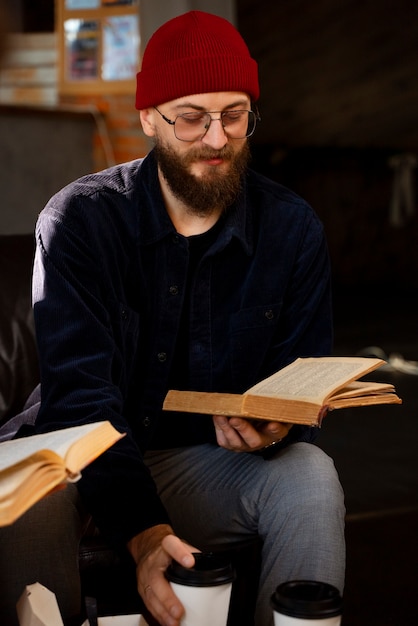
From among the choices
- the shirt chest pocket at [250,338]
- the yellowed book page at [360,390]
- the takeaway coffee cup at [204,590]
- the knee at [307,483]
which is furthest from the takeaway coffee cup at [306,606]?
the shirt chest pocket at [250,338]

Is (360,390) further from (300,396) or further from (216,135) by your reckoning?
(216,135)

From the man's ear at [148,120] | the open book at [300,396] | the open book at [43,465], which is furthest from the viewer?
the man's ear at [148,120]

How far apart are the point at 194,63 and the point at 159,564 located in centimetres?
96

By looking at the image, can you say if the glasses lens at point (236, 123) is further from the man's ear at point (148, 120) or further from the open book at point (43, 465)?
the open book at point (43, 465)

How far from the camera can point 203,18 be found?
6.35 feet

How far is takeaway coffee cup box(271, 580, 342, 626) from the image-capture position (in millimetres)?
1061

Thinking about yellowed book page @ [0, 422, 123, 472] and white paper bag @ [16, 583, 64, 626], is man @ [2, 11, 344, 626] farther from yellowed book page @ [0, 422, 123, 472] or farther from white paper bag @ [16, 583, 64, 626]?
yellowed book page @ [0, 422, 123, 472]

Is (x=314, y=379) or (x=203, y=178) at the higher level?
(x=203, y=178)

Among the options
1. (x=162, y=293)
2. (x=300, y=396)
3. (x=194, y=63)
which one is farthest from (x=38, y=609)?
(x=194, y=63)

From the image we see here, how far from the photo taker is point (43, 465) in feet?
3.40

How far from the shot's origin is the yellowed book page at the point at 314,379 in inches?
54.1

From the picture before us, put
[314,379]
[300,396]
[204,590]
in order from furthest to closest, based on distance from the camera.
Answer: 1. [314,379]
2. [300,396]
3. [204,590]

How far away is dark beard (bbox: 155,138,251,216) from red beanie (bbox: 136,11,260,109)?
0.11 m

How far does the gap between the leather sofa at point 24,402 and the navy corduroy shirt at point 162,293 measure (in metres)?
0.23
